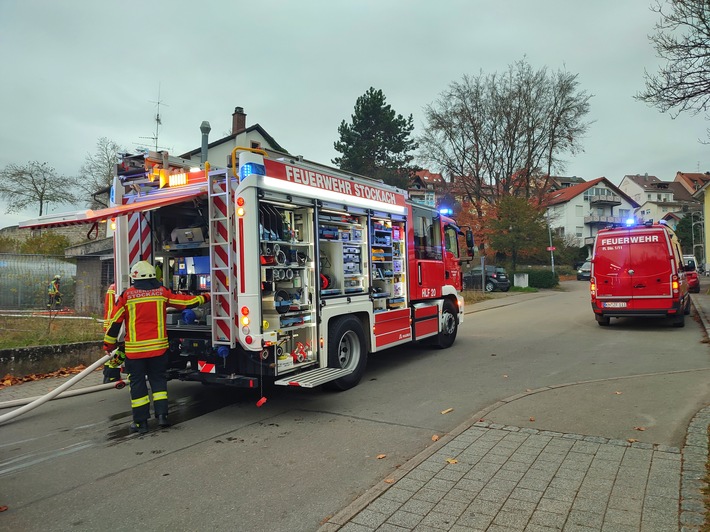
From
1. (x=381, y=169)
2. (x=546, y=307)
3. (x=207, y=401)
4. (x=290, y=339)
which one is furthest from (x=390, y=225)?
(x=381, y=169)

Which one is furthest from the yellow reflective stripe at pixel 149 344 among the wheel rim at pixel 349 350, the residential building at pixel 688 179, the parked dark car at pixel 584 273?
the residential building at pixel 688 179

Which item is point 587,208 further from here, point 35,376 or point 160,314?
point 160,314

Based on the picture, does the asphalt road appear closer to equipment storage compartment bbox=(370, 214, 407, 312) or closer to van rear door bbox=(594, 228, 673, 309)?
equipment storage compartment bbox=(370, 214, 407, 312)

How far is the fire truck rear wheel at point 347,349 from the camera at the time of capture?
20.9 ft

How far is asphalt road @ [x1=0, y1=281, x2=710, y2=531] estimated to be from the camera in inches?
136

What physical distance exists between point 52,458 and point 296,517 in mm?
2714

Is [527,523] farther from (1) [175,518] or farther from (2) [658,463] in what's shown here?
(1) [175,518]

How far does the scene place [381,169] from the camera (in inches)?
1487

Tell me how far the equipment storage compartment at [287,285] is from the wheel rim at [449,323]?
4438 millimetres

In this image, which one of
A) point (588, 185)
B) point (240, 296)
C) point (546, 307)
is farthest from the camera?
point (588, 185)

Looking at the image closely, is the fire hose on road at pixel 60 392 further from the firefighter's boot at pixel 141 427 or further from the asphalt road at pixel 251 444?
the firefighter's boot at pixel 141 427

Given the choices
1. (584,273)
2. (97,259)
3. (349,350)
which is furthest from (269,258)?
(584,273)

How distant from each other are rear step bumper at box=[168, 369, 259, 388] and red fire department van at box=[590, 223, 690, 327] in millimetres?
10052

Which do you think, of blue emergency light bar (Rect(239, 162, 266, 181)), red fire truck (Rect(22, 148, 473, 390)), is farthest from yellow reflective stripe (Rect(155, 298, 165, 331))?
blue emergency light bar (Rect(239, 162, 266, 181))
